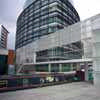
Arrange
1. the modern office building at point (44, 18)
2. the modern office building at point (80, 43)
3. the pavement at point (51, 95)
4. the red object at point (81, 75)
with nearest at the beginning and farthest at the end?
the pavement at point (51, 95)
the modern office building at point (80, 43)
the red object at point (81, 75)
the modern office building at point (44, 18)

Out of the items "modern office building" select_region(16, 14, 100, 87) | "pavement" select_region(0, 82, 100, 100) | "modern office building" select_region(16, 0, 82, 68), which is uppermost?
"modern office building" select_region(16, 0, 82, 68)

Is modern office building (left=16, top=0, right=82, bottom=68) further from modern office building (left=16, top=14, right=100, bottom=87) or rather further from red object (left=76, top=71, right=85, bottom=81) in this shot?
red object (left=76, top=71, right=85, bottom=81)

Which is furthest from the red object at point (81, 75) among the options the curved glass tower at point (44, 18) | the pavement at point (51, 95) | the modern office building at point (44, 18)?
the curved glass tower at point (44, 18)

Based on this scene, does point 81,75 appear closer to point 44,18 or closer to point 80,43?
point 80,43

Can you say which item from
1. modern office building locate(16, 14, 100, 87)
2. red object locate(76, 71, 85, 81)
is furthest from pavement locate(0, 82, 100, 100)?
red object locate(76, 71, 85, 81)

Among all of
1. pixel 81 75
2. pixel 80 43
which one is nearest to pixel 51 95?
pixel 81 75

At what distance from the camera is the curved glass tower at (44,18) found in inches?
2502

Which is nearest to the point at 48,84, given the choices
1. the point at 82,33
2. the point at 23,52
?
the point at 82,33

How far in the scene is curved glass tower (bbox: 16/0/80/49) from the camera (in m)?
63.5

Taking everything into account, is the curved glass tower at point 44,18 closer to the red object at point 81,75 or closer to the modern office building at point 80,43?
the modern office building at point 80,43

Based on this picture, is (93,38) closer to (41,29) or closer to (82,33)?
(82,33)

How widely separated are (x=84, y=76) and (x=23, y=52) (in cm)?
3149

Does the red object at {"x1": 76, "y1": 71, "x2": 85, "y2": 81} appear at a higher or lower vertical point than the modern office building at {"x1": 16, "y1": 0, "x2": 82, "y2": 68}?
lower

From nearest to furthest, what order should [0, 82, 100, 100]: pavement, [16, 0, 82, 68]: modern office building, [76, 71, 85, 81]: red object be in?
[0, 82, 100, 100]: pavement < [76, 71, 85, 81]: red object < [16, 0, 82, 68]: modern office building
